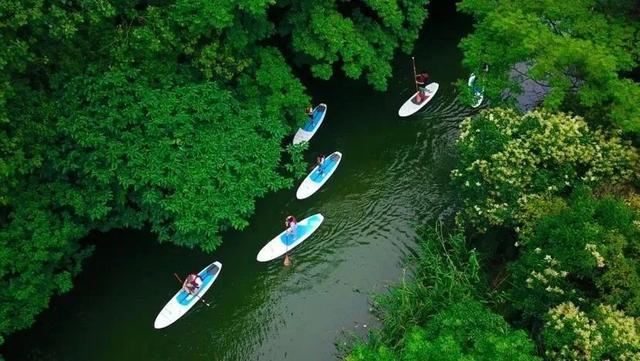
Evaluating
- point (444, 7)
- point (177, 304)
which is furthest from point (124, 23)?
point (444, 7)

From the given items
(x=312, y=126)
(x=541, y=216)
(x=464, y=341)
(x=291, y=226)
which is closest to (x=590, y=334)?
(x=464, y=341)

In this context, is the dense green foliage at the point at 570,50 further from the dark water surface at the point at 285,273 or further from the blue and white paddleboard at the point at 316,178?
the blue and white paddleboard at the point at 316,178

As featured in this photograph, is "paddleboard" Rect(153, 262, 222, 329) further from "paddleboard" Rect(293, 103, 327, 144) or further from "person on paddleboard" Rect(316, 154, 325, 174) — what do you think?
"paddleboard" Rect(293, 103, 327, 144)

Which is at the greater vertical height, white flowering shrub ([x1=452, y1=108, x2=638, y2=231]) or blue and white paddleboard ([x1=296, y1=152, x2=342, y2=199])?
blue and white paddleboard ([x1=296, y1=152, x2=342, y2=199])

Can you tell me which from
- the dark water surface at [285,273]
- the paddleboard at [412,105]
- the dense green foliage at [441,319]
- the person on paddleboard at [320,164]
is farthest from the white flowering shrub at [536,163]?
the paddleboard at [412,105]

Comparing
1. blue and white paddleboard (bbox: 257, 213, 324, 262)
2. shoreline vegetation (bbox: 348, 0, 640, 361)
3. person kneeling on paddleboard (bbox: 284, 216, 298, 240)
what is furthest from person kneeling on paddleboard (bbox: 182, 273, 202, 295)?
shoreline vegetation (bbox: 348, 0, 640, 361)
